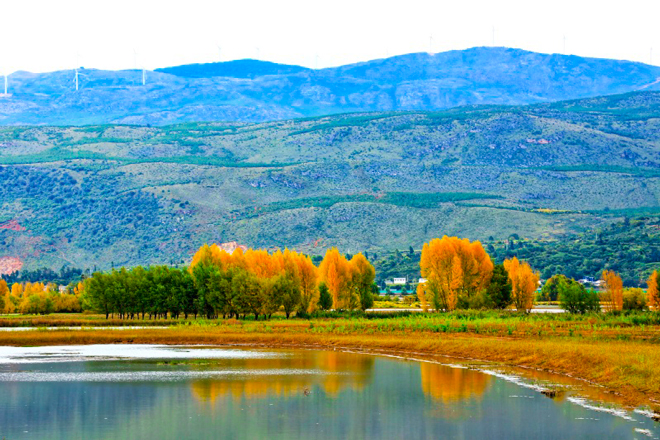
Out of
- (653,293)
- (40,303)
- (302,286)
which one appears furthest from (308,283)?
A: (653,293)

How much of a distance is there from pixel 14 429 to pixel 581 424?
781 inches

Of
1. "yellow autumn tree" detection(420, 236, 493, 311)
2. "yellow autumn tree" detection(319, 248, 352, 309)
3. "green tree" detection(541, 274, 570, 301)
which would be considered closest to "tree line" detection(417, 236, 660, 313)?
"yellow autumn tree" detection(420, 236, 493, 311)

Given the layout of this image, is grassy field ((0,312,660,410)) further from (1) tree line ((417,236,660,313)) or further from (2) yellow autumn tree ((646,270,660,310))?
(2) yellow autumn tree ((646,270,660,310))

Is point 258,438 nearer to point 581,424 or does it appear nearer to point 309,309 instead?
point 581,424

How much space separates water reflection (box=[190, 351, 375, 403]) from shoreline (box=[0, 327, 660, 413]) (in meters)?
5.79

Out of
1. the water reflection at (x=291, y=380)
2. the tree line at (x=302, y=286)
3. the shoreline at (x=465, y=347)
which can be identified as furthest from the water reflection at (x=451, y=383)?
the tree line at (x=302, y=286)

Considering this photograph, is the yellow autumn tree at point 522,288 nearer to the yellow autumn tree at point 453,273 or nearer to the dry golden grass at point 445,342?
the yellow autumn tree at point 453,273

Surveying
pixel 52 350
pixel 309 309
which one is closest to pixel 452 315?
pixel 309 309

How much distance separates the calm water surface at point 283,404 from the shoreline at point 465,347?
3148mm

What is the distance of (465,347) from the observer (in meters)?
60.7

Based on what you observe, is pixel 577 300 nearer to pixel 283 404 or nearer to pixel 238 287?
pixel 238 287

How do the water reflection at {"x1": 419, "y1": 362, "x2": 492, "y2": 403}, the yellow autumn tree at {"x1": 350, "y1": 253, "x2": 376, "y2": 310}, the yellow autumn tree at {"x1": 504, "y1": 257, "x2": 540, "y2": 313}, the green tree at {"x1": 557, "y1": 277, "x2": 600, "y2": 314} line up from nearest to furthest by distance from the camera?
1. the water reflection at {"x1": 419, "y1": 362, "x2": 492, "y2": 403}
2. the green tree at {"x1": 557, "y1": 277, "x2": 600, "y2": 314}
3. the yellow autumn tree at {"x1": 504, "y1": 257, "x2": 540, "y2": 313}
4. the yellow autumn tree at {"x1": 350, "y1": 253, "x2": 376, "y2": 310}

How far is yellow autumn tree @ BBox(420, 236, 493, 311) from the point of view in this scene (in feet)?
337

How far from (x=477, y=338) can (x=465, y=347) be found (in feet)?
20.4
